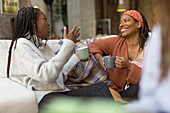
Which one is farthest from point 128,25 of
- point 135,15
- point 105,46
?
point 105,46

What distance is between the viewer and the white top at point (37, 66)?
53.0 inches

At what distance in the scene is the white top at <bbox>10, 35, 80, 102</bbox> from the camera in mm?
1347

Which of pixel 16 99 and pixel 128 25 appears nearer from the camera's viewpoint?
pixel 16 99

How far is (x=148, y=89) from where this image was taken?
0.42m

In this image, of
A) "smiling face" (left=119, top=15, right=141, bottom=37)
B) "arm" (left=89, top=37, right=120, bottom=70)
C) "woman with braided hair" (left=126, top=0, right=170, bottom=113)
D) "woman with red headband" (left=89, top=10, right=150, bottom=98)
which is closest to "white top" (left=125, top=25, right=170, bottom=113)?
"woman with braided hair" (left=126, top=0, right=170, bottom=113)

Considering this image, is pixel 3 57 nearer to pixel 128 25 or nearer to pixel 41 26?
pixel 41 26

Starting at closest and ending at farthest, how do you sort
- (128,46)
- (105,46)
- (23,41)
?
(23,41)
(128,46)
(105,46)

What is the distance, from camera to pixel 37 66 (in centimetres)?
134

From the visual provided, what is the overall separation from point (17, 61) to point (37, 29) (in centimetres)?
28

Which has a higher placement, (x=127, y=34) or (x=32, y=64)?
(x=127, y=34)

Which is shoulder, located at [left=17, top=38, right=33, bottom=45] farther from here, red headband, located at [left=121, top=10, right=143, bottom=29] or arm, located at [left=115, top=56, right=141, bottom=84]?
red headband, located at [left=121, top=10, right=143, bottom=29]

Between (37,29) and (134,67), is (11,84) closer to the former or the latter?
(37,29)

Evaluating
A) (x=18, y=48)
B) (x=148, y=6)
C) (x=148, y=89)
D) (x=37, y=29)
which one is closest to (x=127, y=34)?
(x=37, y=29)

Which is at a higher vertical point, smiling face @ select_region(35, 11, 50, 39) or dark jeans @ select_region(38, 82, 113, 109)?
smiling face @ select_region(35, 11, 50, 39)
